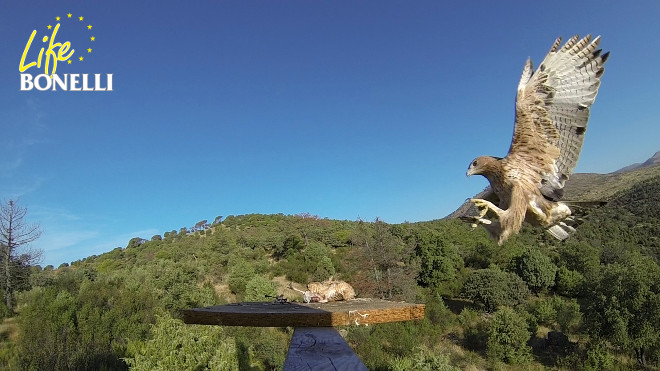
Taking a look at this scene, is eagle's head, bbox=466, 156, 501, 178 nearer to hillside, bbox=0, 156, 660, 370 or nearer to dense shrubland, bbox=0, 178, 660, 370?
hillside, bbox=0, 156, 660, 370

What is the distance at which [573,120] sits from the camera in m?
3.13

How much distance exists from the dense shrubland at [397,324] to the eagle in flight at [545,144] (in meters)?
11.8

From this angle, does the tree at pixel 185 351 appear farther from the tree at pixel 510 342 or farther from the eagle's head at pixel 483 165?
the tree at pixel 510 342

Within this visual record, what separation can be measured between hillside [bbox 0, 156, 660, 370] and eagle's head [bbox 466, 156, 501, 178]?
11.5m

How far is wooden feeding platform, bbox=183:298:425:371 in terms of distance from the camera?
158 cm

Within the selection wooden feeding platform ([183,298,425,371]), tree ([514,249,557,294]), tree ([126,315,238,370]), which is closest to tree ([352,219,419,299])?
tree ([514,249,557,294])

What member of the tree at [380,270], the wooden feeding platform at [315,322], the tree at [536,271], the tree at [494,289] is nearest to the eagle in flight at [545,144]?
the wooden feeding platform at [315,322]

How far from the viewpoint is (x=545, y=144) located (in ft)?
9.52

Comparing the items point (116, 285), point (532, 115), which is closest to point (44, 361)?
point (116, 285)

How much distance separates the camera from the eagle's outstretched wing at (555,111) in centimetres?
290

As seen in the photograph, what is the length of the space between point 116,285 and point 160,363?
18897 mm

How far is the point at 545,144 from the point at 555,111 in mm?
532

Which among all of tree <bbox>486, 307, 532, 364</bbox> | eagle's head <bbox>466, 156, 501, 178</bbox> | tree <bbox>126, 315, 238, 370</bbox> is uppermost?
eagle's head <bbox>466, 156, 501, 178</bbox>

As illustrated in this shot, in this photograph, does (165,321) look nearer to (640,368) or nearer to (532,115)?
(532,115)
